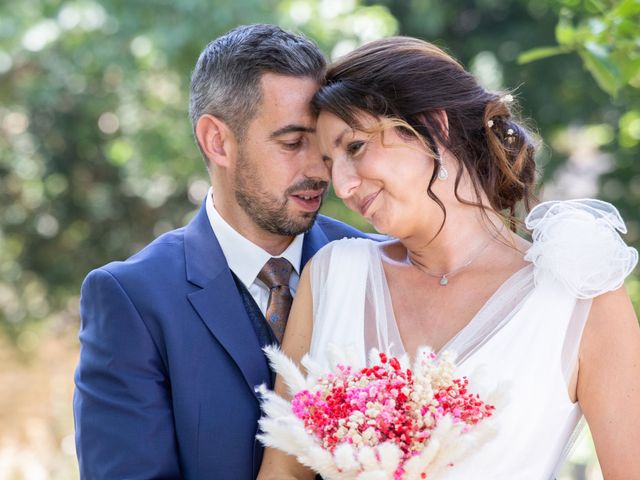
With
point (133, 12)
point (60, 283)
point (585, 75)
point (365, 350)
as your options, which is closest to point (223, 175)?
point (365, 350)

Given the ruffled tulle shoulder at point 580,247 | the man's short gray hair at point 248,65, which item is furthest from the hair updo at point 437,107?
the man's short gray hair at point 248,65

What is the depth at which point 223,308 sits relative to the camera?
3117 mm

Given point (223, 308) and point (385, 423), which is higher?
point (385, 423)

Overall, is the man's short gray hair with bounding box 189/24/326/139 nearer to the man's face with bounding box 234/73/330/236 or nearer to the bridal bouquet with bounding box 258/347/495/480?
the man's face with bounding box 234/73/330/236

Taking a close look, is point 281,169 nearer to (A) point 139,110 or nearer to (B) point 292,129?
(B) point 292,129

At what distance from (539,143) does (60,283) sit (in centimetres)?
743

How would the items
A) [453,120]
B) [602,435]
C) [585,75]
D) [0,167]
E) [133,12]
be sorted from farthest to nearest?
[0,167] < [585,75] < [133,12] < [453,120] < [602,435]

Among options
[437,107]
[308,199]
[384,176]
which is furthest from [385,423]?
[308,199]

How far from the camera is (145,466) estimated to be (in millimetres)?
2910

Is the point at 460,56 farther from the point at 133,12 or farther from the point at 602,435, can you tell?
the point at 602,435

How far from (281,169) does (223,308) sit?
1.69ft

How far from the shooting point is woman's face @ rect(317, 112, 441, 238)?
2811mm

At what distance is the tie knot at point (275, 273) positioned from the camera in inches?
129

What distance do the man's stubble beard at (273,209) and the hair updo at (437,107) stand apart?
14.9 inches
